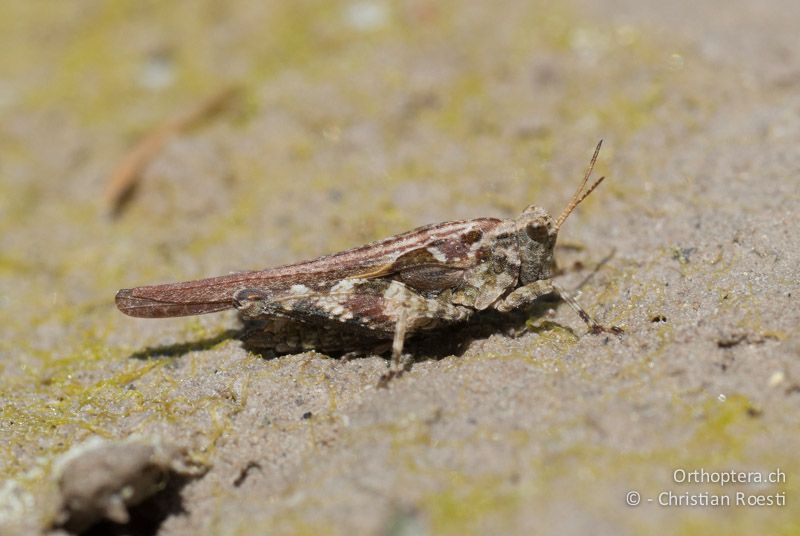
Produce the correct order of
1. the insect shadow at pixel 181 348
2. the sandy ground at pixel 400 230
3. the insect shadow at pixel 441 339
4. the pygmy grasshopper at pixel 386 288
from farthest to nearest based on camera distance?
the insect shadow at pixel 181 348 < the insect shadow at pixel 441 339 < the pygmy grasshopper at pixel 386 288 < the sandy ground at pixel 400 230

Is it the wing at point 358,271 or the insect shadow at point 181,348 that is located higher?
the wing at point 358,271

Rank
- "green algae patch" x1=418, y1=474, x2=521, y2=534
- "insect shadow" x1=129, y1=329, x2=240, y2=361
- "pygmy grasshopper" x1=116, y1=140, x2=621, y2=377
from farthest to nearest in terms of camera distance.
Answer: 1. "insect shadow" x1=129, y1=329, x2=240, y2=361
2. "pygmy grasshopper" x1=116, y1=140, x2=621, y2=377
3. "green algae patch" x1=418, y1=474, x2=521, y2=534

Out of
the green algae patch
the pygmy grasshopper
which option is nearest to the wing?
the pygmy grasshopper

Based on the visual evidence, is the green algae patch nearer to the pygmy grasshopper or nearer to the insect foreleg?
the pygmy grasshopper

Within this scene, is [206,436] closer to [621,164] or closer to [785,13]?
[621,164]

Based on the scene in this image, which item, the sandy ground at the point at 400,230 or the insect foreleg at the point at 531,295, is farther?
the insect foreleg at the point at 531,295

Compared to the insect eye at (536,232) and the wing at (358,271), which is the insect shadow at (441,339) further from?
the insect eye at (536,232)

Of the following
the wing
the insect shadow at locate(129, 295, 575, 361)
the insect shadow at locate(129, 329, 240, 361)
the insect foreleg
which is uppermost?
the wing

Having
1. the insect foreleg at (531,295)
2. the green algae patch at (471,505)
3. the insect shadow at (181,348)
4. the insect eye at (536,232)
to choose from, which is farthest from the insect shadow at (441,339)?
the green algae patch at (471,505)

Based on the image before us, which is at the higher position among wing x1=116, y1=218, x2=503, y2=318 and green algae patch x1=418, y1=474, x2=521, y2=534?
wing x1=116, y1=218, x2=503, y2=318
